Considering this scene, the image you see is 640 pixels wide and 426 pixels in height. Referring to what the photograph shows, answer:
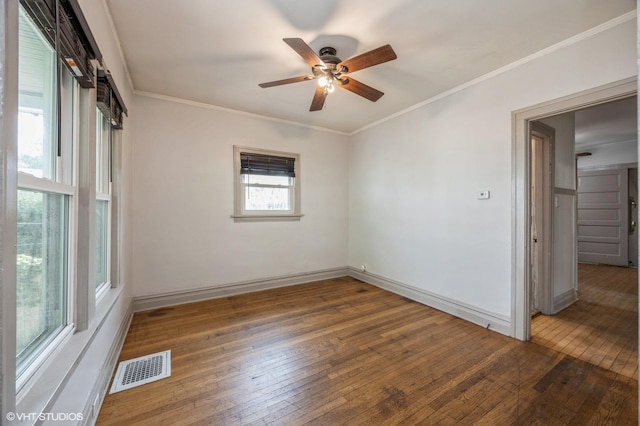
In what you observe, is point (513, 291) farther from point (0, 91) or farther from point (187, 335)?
point (0, 91)

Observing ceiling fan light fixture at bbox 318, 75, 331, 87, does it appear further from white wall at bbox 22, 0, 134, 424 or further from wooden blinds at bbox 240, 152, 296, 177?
wooden blinds at bbox 240, 152, 296, 177

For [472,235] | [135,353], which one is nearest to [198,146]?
[135,353]

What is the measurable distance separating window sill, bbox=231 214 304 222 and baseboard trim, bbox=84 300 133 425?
1696mm

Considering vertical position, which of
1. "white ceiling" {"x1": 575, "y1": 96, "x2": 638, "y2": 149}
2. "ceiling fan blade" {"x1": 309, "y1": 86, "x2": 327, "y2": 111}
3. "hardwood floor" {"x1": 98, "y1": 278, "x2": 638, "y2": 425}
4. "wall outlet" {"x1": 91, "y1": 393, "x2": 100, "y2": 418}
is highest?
"white ceiling" {"x1": 575, "y1": 96, "x2": 638, "y2": 149}

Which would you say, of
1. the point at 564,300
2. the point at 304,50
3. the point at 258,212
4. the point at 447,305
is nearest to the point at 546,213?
the point at 564,300

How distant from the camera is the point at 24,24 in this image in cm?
102

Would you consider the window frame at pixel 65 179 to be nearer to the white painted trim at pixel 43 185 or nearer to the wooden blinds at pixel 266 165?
the white painted trim at pixel 43 185

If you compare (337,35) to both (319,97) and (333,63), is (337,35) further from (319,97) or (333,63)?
(319,97)

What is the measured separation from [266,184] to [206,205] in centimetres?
94

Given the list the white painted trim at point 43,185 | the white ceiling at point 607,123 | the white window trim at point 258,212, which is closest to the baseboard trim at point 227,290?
the white window trim at point 258,212

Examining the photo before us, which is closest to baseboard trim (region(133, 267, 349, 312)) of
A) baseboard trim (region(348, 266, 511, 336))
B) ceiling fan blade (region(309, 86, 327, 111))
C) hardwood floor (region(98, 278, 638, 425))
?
hardwood floor (region(98, 278, 638, 425))

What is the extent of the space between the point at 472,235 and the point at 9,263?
3.36 metres

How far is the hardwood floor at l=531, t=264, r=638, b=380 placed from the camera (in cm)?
219

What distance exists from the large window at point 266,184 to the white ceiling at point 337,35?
1.07 metres
